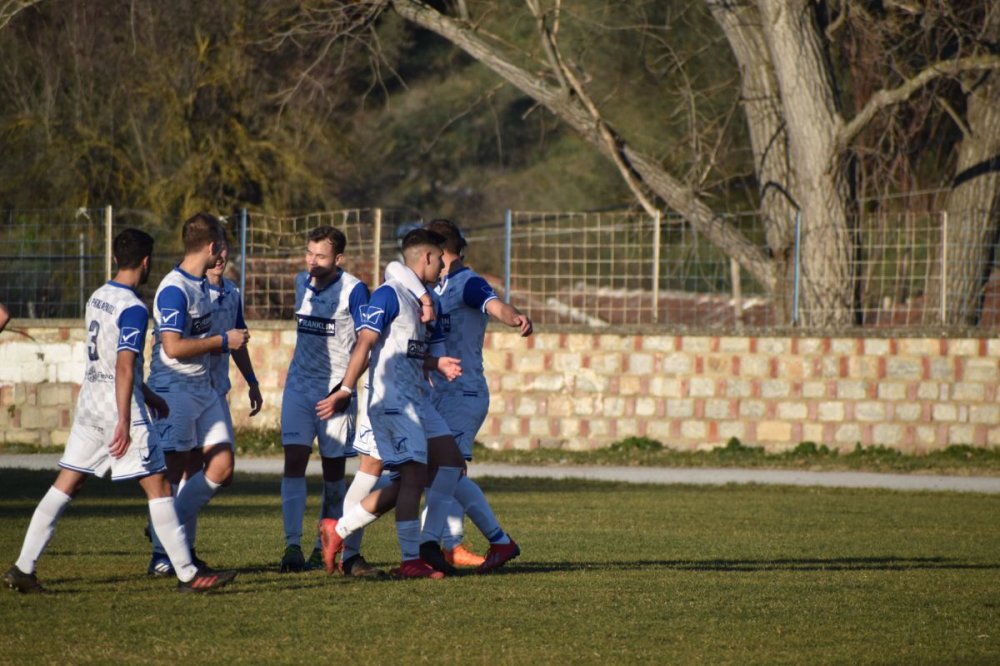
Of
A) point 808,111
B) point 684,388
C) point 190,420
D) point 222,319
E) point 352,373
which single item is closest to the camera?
point 352,373

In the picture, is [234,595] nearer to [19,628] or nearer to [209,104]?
[19,628]

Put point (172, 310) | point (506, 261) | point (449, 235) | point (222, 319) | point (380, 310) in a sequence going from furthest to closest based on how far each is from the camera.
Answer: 1. point (506, 261)
2. point (449, 235)
3. point (222, 319)
4. point (380, 310)
5. point (172, 310)

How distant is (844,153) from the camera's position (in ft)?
67.1

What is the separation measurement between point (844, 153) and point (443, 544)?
13010mm

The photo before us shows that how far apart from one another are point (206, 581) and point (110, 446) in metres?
0.87

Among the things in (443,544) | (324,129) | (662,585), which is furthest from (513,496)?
(324,129)

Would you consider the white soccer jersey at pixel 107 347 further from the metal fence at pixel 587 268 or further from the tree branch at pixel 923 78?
the tree branch at pixel 923 78

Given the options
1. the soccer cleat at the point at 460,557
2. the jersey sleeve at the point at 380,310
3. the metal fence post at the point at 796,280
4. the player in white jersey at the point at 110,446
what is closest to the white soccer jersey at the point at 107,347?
the player in white jersey at the point at 110,446

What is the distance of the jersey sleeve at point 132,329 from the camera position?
7.30 meters

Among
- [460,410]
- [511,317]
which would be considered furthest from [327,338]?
[511,317]

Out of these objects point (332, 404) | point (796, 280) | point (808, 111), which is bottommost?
point (332, 404)

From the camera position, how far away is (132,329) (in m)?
7.34

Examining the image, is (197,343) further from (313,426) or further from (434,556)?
(434,556)

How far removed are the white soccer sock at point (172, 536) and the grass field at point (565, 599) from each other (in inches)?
6.4
